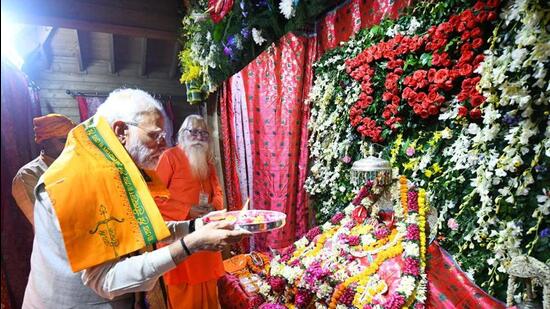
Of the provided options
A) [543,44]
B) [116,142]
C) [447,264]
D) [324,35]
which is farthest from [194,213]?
[543,44]

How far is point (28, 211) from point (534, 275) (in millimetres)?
3587

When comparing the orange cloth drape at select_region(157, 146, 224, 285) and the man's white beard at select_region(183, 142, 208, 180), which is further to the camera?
the man's white beard at select_region(183, 142, 208, 180)

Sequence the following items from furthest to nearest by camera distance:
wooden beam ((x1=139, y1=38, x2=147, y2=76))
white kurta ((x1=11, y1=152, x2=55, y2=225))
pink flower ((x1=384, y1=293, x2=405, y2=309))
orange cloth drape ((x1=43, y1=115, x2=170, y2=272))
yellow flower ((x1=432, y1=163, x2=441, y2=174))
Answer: wooden beam ((x1=139, y1=38, x2=147, y2=76)) → white kurta ((x1=11, y1=152, x2=55, y2=225)) → yellow flower ((x1=432, y1=163, x2=441, y2=174)) → pink flower ((x1=384, y1=293, x2=405, y2=309)) → orange cloth drape ((x1=43, y1=115, x2=170, y2=272))

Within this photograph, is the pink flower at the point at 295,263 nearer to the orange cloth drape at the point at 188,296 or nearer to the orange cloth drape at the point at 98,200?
the orange cloth drape at the point at 188,296

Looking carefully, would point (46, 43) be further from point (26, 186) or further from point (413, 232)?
point (413, 232)

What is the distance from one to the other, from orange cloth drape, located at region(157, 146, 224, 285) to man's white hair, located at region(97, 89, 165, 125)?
1.27m

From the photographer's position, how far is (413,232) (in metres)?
1.96

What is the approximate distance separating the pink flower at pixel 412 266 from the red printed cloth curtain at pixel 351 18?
1.99 metres

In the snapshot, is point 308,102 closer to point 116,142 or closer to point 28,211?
point 116,142

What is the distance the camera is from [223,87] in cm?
465

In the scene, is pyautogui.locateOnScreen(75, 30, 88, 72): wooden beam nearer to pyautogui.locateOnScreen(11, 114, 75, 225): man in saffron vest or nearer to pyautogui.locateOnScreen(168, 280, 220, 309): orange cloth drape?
pyautogui.locateOnScreen(11, 114, 75, 225): man in saffron vest

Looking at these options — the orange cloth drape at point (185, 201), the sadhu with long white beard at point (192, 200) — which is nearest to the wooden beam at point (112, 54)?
the sadhu with long white beard at point (192, 200)

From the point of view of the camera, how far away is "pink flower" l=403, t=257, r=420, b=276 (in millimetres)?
1770

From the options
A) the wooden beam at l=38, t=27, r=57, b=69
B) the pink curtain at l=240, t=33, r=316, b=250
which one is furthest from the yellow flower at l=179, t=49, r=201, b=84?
the wooden beam at l=38, t=27, r=57, b=69
